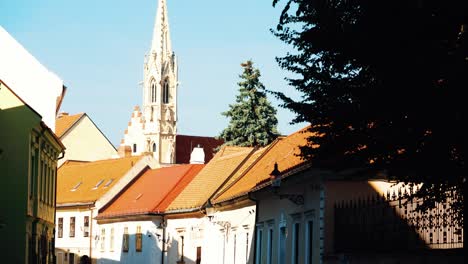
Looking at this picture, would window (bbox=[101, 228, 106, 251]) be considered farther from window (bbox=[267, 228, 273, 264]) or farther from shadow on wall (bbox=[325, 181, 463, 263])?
shadow on wall (bbox=[325, 181, 463, 263])

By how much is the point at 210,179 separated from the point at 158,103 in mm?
114170

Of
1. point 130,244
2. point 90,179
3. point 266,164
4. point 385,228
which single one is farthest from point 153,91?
point 385,228

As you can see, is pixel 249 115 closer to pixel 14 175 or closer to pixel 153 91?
pixel 14 175

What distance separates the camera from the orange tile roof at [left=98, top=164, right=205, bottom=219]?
5725 cm

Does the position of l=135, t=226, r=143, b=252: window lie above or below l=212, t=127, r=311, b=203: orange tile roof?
below

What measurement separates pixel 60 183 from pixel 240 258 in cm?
3464

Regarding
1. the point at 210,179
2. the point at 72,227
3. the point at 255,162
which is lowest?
the point at 72,227

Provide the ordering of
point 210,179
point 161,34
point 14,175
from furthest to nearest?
point 161,34 → point 210,179 → point 14,175

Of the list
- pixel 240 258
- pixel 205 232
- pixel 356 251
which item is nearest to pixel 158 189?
pixel 205 232

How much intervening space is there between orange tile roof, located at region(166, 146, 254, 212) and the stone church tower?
337ft

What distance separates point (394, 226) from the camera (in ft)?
71.7

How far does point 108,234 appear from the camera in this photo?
6278 centimetres

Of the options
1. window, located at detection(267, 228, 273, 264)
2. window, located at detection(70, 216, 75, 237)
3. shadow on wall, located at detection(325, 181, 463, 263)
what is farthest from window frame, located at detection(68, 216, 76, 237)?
shadow on wall, located at detection(325, 181, 463, 263)

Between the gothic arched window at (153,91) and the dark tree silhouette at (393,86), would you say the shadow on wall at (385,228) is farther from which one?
the gothic arched window at (153,91)
